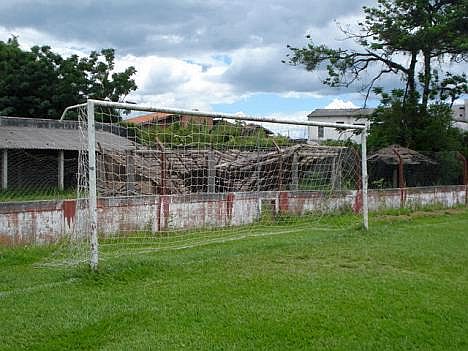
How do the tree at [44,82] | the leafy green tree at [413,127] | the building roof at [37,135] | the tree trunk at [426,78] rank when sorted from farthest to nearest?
the tree at [44,82], the building roof at [37,135], the tree trunk at [426,78], the leafy green tree at [413,127]

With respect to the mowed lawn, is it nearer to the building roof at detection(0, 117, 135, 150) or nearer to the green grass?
the green grass

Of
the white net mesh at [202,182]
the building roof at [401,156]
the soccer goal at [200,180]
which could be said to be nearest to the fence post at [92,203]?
the soccer goal at [200,180]

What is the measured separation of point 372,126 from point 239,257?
16.3 metres

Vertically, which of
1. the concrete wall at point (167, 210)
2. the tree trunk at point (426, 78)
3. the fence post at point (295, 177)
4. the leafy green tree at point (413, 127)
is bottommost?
the concrete wall at point (167, 210)

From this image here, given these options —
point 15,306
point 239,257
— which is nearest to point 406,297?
point 239,257

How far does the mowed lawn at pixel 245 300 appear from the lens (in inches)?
183

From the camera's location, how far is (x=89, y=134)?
6.78m

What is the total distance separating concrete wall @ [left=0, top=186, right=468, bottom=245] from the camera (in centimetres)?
850

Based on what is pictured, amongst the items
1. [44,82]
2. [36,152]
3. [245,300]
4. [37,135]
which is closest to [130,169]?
[245,300]

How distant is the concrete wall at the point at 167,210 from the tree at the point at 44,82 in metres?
22.6

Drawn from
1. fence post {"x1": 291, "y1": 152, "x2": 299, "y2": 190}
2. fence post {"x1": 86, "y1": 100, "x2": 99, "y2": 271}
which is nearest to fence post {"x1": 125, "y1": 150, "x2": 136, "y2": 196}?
fence post {"x1": 291, "y1": 152, "x2": 299, "y2": 190}

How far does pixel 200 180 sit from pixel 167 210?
3.05m

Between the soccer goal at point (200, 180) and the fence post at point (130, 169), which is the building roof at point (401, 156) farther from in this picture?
the fence post at point (130, 169)

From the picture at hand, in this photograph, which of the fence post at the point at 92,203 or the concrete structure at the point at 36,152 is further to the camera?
the concrete structure at the point at 36,152
